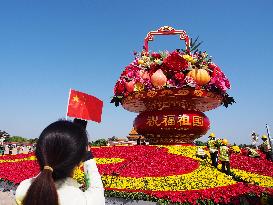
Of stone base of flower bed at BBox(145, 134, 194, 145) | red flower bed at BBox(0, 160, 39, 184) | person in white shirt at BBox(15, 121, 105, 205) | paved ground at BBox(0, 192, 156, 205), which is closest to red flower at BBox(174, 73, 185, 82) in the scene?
stone base of flower bed at BBox(145, 134, 194, 145)

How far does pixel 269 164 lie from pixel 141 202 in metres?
8.14

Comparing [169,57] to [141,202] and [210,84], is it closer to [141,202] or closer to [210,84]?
[210,84]

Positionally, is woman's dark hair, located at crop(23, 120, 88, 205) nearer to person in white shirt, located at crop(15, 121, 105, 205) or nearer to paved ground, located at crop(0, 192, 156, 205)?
person in white shirt, located at crop(15, 121, 105, 205)

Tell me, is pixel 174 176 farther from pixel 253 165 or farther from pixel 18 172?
pixel 18 172

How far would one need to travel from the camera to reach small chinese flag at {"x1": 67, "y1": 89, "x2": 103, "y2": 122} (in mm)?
2535

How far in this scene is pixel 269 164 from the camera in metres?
14.0

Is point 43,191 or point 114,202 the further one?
point 114,202

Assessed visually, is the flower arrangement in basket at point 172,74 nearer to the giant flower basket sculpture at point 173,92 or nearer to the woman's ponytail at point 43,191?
the giant flower basket sculpture at point 173,92

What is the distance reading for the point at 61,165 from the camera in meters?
2.01

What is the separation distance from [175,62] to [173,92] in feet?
4.83

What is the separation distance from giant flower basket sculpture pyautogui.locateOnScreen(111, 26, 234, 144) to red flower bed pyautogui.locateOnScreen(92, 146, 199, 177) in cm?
183

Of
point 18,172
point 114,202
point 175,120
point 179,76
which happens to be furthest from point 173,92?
point 114,202

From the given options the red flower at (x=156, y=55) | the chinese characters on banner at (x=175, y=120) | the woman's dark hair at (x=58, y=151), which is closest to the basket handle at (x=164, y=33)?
the red flower at (x=156, y=55)

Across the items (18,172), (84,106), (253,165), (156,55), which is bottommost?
(18,172)
